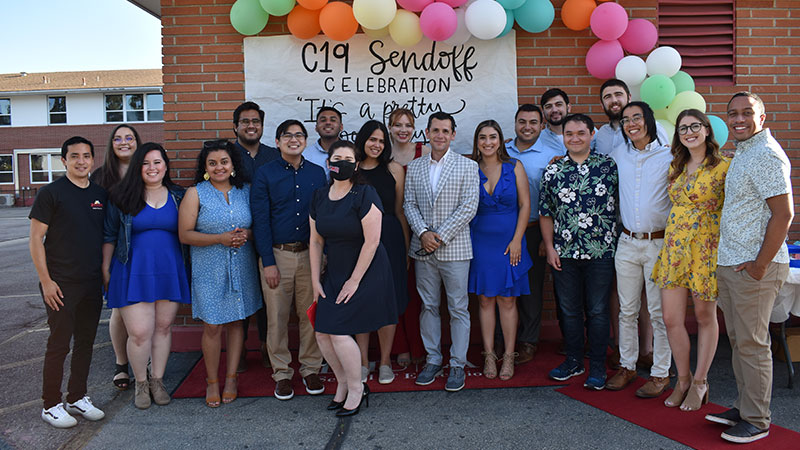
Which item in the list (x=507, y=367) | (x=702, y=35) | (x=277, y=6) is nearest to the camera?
→ (x=507, y=367)

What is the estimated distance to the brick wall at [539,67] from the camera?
16.2 feet

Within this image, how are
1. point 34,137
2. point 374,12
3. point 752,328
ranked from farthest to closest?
point 34,137 → point 374,12 → point 752,328

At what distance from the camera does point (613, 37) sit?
4.61 m

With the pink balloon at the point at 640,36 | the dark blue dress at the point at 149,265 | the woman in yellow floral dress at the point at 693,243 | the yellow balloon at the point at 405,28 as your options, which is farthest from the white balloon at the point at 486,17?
the dark blue dress at the point at 149,265

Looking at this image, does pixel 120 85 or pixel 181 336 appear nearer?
pixel 181 336

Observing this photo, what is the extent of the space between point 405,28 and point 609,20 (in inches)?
67.9

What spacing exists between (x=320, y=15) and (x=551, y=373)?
3450 millimetres

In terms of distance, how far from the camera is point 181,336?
4.95 m

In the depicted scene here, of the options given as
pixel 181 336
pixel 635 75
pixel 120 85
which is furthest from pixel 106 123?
pixel 635 75

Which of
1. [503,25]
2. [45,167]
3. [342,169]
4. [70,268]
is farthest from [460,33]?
[45,167]

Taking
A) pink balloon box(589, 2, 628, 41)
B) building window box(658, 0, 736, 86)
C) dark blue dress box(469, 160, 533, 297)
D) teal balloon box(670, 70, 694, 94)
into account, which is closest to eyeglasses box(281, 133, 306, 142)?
dark blue dress box(469, 160, 533, 297)

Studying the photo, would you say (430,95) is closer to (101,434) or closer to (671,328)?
(671,328)

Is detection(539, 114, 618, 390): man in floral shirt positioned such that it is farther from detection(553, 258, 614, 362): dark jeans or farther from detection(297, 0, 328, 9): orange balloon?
detection(297, 0, 328, 9): orange balloon

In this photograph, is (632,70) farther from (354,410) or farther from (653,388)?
(354,410)
